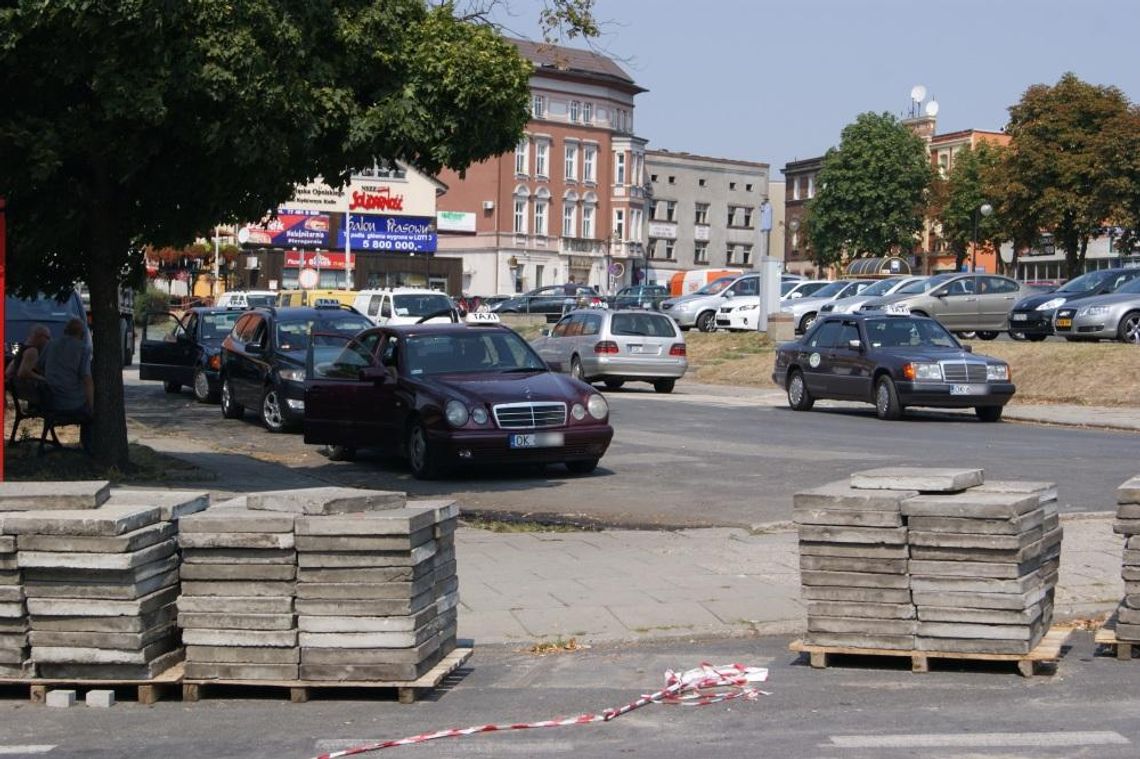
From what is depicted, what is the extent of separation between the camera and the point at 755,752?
6574 millimetres

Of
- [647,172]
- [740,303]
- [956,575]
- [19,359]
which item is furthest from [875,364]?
[647,172]

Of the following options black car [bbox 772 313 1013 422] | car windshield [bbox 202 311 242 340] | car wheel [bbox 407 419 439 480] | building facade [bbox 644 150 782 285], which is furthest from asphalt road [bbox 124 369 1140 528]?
building facade [bbox 644 150 782 285]

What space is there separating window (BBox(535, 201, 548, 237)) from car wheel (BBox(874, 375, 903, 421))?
82653 mm

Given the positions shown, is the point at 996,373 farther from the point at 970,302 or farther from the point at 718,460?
the point at 970,302

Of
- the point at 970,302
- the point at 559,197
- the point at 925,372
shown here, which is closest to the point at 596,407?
the point at 925,372

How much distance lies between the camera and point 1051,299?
35.1m

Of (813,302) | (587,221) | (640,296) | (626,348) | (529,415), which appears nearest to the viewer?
(529,415)

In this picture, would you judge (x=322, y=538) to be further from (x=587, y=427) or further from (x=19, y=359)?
(x=19, y=359)

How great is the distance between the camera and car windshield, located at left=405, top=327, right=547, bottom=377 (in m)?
17.5

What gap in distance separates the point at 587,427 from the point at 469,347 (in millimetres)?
1859

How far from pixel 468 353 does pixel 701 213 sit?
109010 millimetres

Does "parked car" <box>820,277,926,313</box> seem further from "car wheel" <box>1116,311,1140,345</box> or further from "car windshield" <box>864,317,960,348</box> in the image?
"car windshield" <box>864,317,960,348</box>

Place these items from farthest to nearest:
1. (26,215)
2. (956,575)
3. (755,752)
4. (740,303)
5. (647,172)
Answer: (647,172) < (740,303) < (26,215) < (956,575) < (755,752)

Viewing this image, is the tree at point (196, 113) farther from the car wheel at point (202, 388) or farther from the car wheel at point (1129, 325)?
the car wheel at point (1129, 325)
